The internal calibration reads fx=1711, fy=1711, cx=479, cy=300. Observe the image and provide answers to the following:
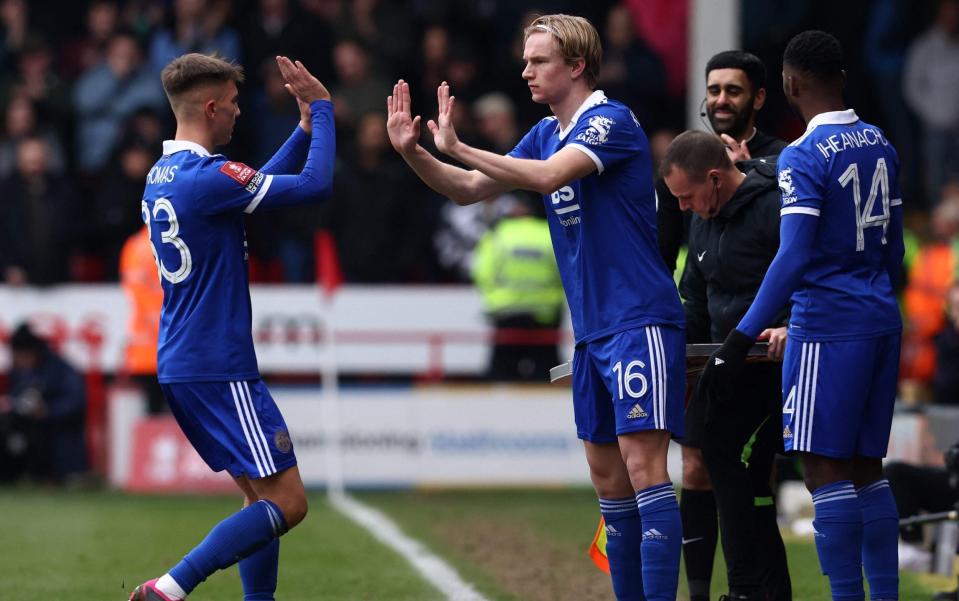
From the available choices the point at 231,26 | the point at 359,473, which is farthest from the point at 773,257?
the point at 231,26

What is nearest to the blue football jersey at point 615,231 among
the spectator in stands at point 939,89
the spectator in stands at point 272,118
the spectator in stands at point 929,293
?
the spectator in stands at point 929,293

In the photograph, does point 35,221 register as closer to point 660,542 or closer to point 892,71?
point 892,71

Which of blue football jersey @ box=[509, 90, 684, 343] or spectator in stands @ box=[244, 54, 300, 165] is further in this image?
spectator in stands @ box=[244, 54, 300, 165]

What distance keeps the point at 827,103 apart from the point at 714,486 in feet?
5.18

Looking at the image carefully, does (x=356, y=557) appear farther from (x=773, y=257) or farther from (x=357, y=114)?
(x=357, y=114)

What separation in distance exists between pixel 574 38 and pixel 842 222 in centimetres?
118

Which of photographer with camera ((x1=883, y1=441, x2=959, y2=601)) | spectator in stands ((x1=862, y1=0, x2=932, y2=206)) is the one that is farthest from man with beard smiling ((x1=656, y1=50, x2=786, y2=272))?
spectator in stands ((x1=862, y1=0, x2=932, y2=206))

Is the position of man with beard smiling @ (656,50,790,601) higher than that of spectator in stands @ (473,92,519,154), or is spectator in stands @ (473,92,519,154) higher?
spectator in stands @ (473,92,519,154)

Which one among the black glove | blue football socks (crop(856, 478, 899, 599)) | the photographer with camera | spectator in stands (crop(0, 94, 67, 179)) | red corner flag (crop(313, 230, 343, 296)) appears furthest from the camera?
spectator in stands (crop(0, 94, 67, 179))

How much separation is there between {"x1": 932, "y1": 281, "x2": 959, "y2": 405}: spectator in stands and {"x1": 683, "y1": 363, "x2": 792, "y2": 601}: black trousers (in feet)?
16.9

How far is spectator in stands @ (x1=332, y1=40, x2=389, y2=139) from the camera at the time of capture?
15531 mm

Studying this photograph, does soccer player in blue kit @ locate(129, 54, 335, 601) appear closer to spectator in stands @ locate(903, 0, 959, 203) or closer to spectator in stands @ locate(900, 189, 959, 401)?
spectator in stands @ locate(900, 189, 959, 401)

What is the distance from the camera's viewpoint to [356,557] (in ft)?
31.0

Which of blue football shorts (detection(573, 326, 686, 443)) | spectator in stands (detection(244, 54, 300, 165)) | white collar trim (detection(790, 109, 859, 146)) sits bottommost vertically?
blue football shorts (detection(573, 326, 686, 443))
